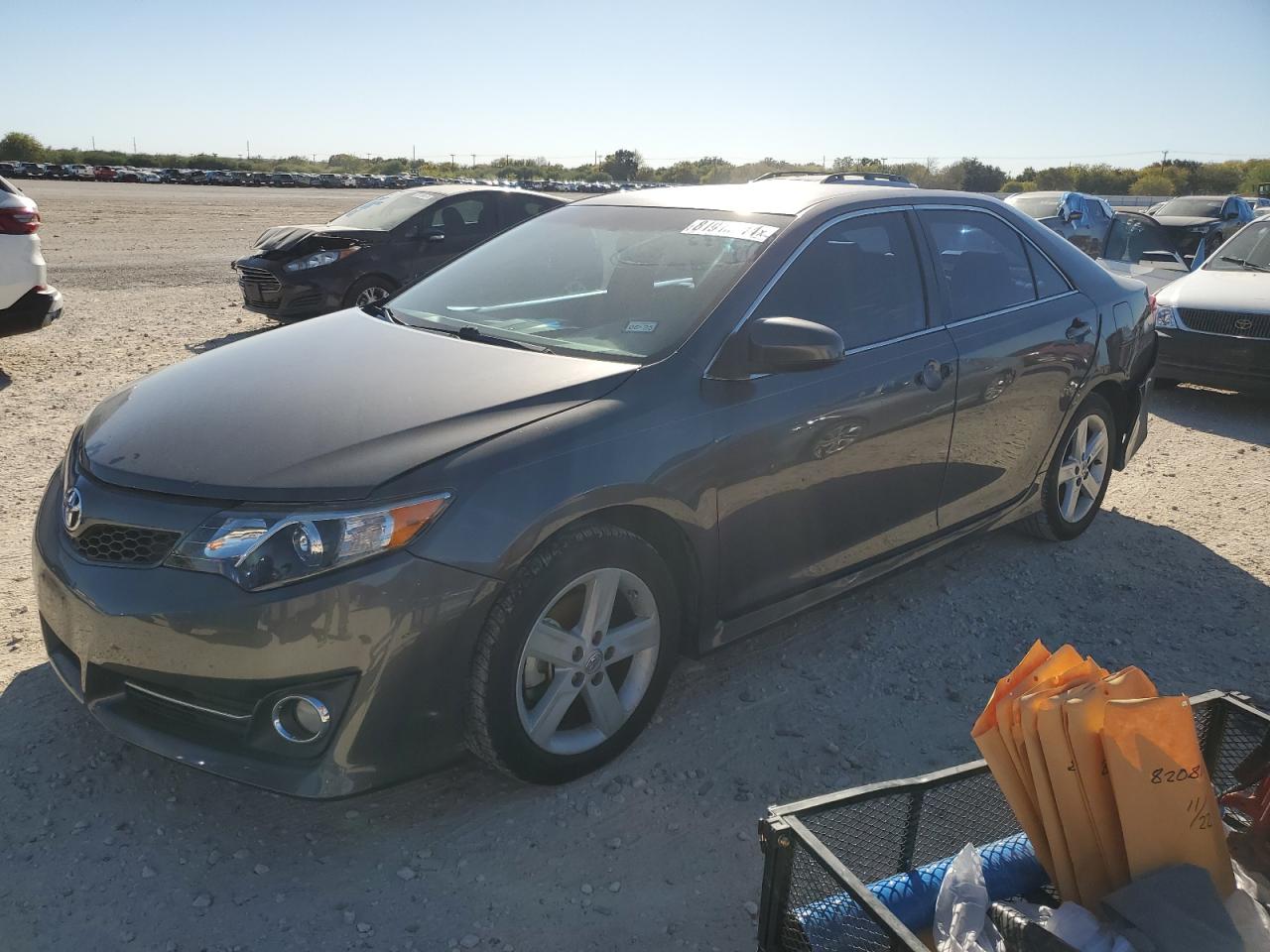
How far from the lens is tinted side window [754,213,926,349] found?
3625 mm

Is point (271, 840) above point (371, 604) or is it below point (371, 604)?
below

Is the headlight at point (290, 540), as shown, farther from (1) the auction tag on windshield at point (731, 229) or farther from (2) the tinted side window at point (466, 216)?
(2) the tinted side window at point (466, 216)

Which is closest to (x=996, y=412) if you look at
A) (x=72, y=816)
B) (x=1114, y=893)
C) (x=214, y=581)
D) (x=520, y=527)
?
(x=520, y=527)

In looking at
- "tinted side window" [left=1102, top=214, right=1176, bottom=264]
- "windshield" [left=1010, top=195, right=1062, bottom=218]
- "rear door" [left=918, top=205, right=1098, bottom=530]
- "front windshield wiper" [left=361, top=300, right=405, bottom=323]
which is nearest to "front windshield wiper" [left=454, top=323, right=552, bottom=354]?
"front windshield wiper" [left=361, top=300, right=405, bottom=323]

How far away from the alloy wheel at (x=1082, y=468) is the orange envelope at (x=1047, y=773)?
3179 mm

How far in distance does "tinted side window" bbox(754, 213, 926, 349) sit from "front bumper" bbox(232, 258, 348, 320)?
7.45m

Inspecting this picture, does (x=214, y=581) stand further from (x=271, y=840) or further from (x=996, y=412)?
(x=996, y=412)

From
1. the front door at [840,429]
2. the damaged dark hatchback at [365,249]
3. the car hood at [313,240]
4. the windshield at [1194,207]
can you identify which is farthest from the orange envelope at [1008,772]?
the windshield at [1194,207]

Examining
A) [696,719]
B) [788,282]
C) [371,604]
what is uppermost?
[788,282]

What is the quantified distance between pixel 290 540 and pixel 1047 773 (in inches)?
68.6

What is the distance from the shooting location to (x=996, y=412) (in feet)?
14.2

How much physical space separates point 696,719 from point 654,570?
0.67 metres

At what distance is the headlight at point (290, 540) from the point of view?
254cm

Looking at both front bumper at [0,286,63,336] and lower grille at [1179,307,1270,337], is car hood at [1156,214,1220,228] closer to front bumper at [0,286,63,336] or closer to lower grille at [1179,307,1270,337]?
lower grille at [1179,307,1270,337]
